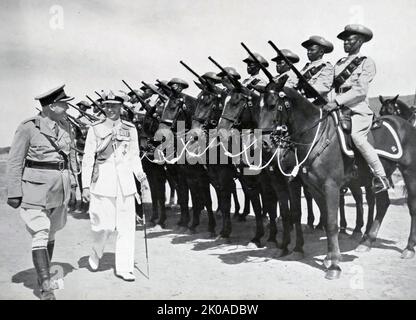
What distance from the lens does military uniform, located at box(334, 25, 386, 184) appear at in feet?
22.9

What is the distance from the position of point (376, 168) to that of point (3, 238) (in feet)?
24.6

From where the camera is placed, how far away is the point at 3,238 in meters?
9.33

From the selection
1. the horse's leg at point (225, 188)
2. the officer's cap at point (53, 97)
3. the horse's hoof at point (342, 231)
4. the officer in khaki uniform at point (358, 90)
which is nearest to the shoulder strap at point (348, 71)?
the officer in khaki uniform at point (358, 90)

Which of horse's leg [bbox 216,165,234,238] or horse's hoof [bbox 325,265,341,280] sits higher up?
horse's leg [bbox 216,165,234,238]

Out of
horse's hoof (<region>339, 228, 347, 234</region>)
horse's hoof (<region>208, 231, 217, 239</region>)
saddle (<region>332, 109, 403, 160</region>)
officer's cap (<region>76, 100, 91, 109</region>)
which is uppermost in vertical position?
officer's cap (<region>76, 100, 91, 109</region>)

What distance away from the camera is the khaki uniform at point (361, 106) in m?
6.99

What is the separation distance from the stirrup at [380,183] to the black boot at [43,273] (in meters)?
5.15

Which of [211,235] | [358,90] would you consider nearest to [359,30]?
[358,90]

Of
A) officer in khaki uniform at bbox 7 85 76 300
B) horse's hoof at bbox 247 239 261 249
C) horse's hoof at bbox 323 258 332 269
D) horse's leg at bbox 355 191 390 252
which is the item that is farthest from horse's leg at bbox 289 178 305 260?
officer in khaki uniform at bbox 7 85 76 300

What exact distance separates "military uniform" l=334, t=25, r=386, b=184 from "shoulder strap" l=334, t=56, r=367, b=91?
0.03 m

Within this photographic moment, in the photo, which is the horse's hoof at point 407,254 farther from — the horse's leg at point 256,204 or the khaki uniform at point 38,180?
the khaki uniform at point 38,180

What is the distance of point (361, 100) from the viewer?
23.6 ft

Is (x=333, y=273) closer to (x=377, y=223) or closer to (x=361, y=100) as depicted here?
(x=377, y=223)

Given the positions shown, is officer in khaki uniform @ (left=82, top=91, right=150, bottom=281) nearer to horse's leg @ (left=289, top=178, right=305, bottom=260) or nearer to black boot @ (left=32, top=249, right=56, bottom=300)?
black boot @ (left=32, top=249, right=56, bottom=300)
